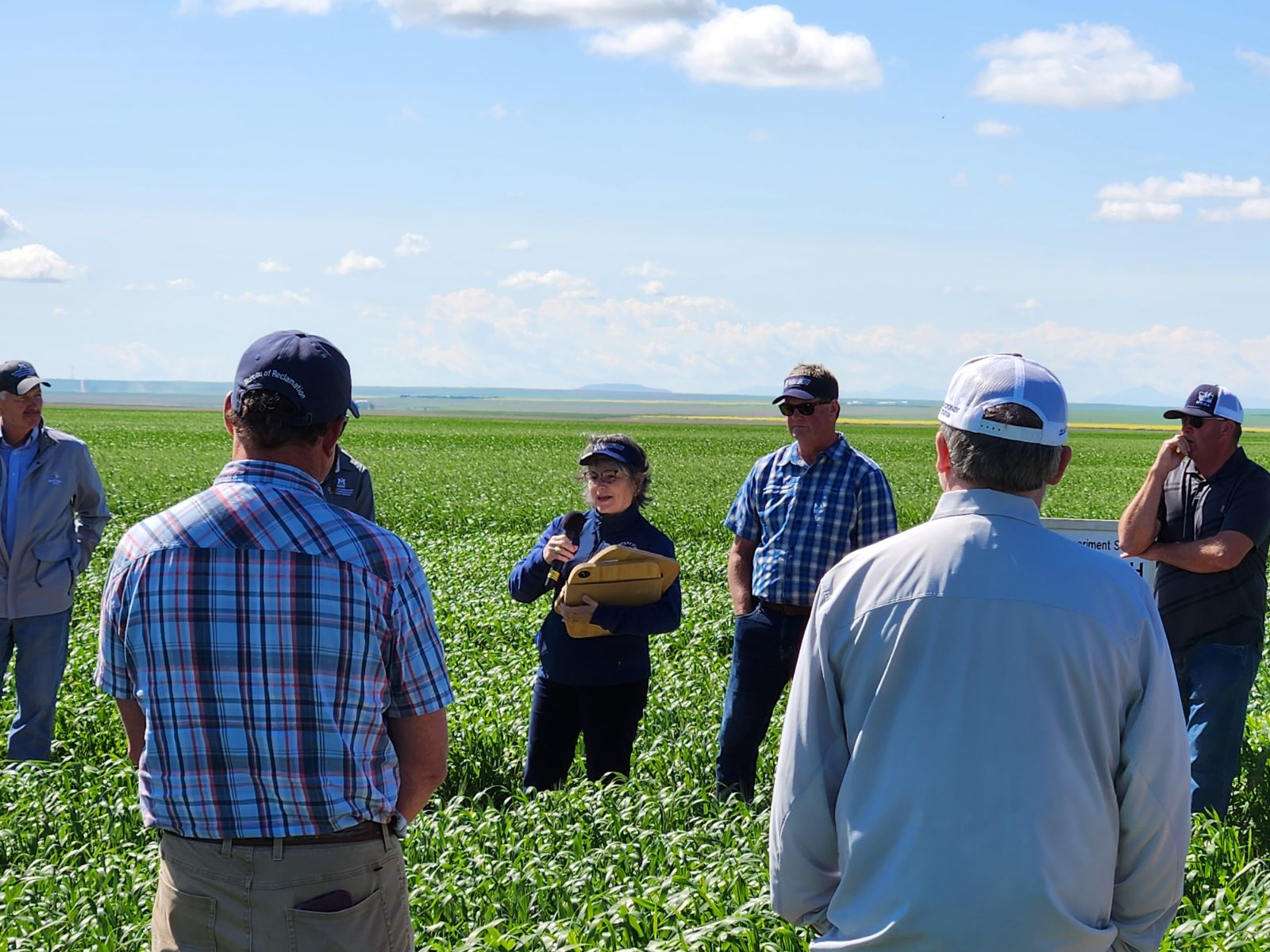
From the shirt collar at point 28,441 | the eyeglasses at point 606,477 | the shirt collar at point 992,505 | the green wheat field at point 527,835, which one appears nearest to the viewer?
the shirt collar at point 992,505

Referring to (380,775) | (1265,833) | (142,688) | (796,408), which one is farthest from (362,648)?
(1265,833)

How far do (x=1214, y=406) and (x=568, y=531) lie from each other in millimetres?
3209

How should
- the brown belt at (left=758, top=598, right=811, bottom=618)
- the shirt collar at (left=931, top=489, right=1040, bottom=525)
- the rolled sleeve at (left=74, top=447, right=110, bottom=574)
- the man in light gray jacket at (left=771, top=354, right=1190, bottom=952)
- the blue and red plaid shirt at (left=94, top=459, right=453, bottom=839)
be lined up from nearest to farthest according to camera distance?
the man in light gray jacket at (left=771, top=354, right=1190, bottom=952)
the shirt collar at (left=931, top=489, right=1040, bottom=525)
the blue and red plaid shirt at (left=94, top=459, right=453, bottom=839)
the brown belt at (left=758, top=598, right=811, bottom=618)
the rolled sleeve at (left=74, top=447, right=110, bottom=574)

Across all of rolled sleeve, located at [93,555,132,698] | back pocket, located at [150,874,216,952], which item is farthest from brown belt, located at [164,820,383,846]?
rolled sleeve, located at [93,555,132,698]

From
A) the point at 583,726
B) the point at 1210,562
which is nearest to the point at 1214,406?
the point at 1210,562

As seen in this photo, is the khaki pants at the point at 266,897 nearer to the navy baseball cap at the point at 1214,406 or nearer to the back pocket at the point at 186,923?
the back pocket at the point at 186,923

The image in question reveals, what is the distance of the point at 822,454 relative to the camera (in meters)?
6.38

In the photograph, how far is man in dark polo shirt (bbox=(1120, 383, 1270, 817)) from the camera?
232 inches

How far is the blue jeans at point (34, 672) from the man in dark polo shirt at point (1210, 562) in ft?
19.7

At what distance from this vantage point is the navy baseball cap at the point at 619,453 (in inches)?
233

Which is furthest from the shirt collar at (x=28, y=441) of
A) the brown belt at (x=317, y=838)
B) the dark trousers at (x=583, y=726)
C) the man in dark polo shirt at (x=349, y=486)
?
the brown belt at (x=317, y=838)

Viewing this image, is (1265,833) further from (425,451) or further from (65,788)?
(425,451)

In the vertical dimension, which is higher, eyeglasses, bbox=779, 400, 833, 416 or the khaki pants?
eyeglasses, bbox=779, 400, 833, 416

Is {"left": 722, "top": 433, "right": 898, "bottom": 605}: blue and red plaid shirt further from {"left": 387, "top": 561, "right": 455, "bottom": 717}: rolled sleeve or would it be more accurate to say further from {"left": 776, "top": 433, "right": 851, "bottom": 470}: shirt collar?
{"left": 387, "top": 561, "right": 455, "bottom": 717}: rolled sleeve
